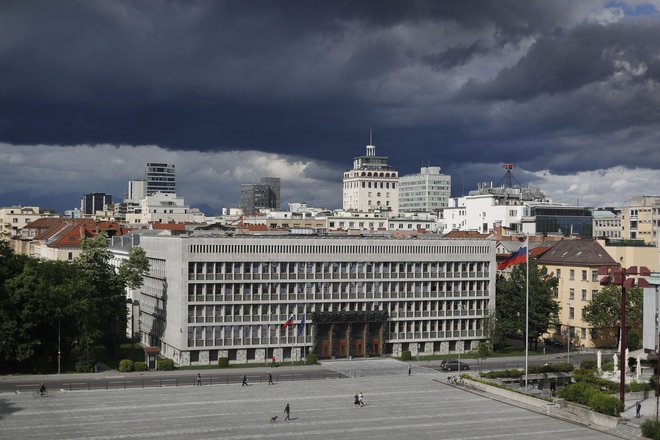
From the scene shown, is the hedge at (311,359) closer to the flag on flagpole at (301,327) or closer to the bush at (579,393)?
the flag on flagpole at (301,327)

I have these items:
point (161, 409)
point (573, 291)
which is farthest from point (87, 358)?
point (573, 291)

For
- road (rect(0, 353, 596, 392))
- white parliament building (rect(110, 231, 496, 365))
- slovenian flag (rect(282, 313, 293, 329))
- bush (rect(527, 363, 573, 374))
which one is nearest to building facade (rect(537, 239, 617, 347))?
white parliament building (rect(110, 231, 496, 365))

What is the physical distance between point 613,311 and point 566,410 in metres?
47.7

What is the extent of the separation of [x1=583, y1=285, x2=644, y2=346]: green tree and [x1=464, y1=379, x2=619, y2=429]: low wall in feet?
130

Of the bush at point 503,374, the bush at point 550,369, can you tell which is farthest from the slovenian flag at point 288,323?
the bush at point 550,369

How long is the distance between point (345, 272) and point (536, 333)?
102 feet

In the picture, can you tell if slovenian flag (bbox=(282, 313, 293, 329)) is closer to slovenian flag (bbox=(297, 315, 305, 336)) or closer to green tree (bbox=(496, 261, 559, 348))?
slovenian flag (bbox=(297, 315, 305, 336))

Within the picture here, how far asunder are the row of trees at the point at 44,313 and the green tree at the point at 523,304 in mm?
58271

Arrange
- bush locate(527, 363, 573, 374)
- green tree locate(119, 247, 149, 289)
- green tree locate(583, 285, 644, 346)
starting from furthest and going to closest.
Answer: green tree locate(583, 285, 644, 346) < green tree locate(119, 247, 149, 289) < bush locate(527, 363, 573, 374)

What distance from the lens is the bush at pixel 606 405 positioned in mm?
79125

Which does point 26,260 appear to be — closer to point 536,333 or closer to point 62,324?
point 62,324

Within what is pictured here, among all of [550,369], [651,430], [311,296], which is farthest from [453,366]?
[651,430]

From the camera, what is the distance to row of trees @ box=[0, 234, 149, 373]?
101125 millimetres

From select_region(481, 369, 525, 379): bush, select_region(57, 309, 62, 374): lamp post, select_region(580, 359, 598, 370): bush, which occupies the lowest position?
select_region(481, 369, 525, 379): bush
